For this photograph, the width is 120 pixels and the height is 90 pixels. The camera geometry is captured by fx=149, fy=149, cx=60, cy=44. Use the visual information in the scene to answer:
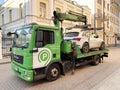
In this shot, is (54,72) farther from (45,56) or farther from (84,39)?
(84,39)

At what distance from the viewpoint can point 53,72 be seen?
6.41 m

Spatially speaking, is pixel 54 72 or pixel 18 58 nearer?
pixel 18 58

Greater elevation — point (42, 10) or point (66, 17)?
point (42, 10)

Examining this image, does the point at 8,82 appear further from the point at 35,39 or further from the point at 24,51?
the point at 35,39

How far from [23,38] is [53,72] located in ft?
6.31

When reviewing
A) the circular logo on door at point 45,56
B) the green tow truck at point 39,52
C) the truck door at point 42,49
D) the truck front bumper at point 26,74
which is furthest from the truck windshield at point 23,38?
the truck front bumper at point 26,74

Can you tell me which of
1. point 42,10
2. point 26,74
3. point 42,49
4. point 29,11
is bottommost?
point 26,74

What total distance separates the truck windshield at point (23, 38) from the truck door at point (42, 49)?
33 centimetres

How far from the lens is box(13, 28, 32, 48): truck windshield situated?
18.3 ft

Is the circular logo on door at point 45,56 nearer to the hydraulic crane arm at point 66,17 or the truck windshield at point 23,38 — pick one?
A: the truck windshield at point 23,38

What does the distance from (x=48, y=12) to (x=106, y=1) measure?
25.3 metres

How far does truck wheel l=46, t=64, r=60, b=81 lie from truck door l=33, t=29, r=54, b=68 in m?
0.42

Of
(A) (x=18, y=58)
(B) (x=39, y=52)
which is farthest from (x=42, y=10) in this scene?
(B) (x=39, y=52)

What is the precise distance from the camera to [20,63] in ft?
19.2
